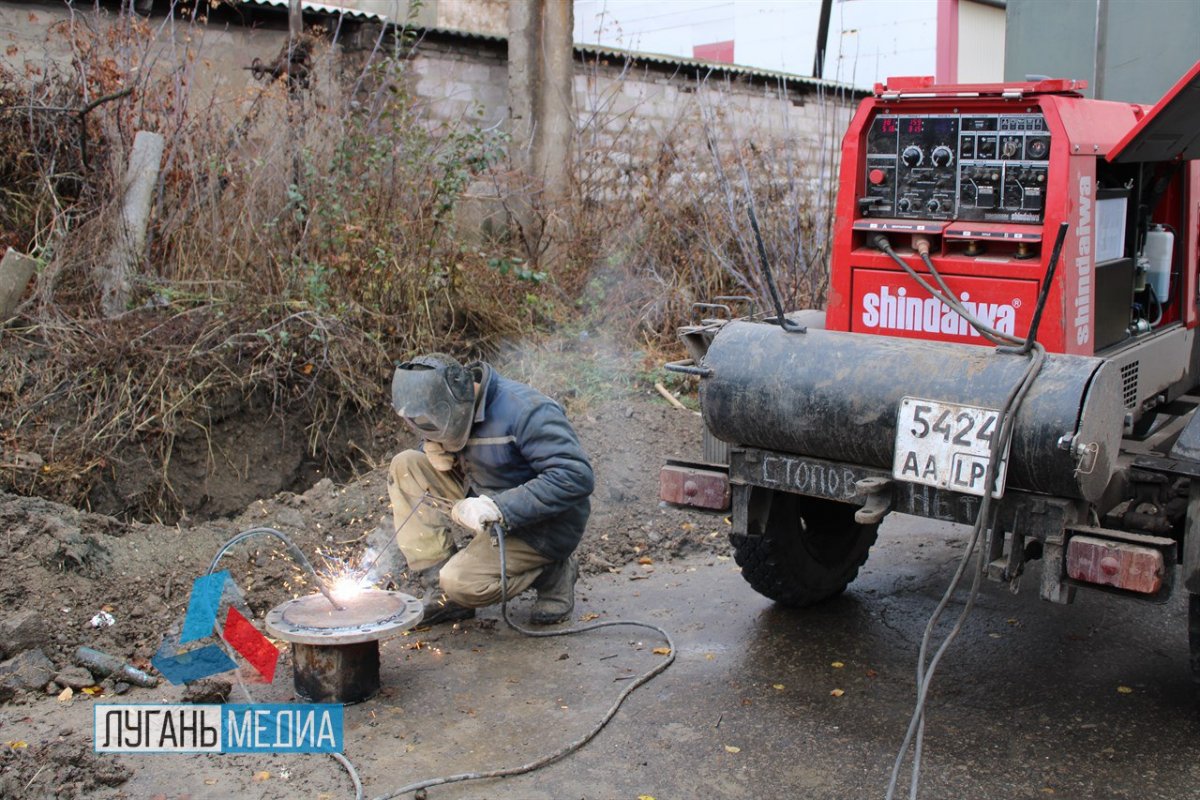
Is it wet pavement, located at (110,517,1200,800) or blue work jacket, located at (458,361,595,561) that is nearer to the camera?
wet pavement, located at (110,517,1200,800)

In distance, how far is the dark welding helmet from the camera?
4.28 meters

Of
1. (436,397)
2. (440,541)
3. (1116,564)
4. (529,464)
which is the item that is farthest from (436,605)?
(1116,564)

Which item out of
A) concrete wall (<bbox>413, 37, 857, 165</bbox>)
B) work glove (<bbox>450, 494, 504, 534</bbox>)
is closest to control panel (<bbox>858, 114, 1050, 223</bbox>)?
work glove (<bbox>450, 494, 504, 534</bbox>)

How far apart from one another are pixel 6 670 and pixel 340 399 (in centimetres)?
296

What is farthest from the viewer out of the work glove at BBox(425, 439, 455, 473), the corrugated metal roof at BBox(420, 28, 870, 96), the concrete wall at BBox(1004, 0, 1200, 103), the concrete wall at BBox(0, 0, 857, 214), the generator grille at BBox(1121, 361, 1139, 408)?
the corrugated metal roof at BBox(420, 28, 870, 96)

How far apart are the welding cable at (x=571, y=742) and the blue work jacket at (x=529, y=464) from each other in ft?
0.50

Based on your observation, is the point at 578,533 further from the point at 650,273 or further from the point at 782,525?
the point at 650,273

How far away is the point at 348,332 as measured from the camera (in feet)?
22.5

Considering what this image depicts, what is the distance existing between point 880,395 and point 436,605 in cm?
221

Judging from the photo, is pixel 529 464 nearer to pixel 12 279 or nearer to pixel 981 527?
pixel 981 527

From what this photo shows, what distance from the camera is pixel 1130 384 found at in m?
4.14

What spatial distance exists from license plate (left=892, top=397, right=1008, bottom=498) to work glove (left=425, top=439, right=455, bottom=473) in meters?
1.99

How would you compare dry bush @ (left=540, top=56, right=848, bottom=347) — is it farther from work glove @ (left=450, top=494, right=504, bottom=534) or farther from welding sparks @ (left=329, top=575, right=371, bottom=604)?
welding sparks @ (left=329, top=575, right=371, bottom=604)

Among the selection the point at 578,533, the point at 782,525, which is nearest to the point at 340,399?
the point at 578,533
